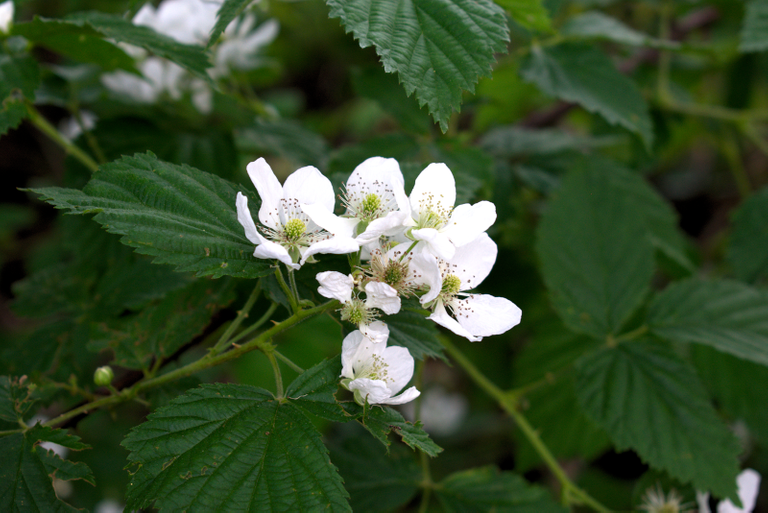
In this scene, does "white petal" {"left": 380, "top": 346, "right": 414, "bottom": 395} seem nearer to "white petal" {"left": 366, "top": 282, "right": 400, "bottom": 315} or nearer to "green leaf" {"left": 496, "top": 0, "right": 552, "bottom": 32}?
"white petal" {"left": 366, "top": 282, "right": 400, "bottom": 315}

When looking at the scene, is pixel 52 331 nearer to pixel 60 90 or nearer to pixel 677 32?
pixel 60 90

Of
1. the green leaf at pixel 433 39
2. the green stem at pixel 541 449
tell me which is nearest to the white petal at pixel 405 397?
the green leaf at pixel 433 39

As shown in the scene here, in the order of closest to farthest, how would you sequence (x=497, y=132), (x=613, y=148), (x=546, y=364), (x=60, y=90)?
(x=60, y=90) → (x=546, y=364) → (x=497, y=132) → (x=613, y=148)

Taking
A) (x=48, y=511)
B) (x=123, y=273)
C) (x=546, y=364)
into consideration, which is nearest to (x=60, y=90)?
(x=123, y=273)

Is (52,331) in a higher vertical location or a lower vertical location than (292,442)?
lower

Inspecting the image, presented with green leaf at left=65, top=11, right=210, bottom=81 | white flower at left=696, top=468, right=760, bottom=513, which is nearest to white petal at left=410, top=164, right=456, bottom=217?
green leaf at left=65, top=11, right=210, bottom=81

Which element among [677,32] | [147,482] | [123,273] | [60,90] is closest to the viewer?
[147,482]
